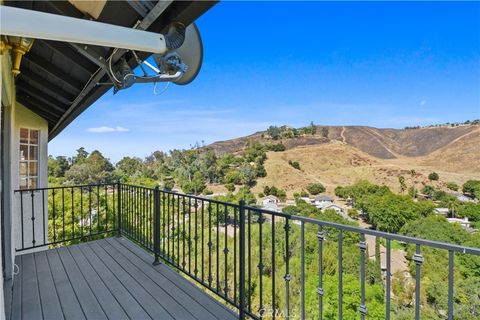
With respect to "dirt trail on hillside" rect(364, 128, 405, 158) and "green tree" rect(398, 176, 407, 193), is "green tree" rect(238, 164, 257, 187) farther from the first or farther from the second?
"dirt trail on hillside" rect(364, 128, 405, 158)

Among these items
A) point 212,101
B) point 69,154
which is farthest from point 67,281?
point 212,101

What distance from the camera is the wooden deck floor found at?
2.21 m

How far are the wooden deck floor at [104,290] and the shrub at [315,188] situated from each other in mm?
45011

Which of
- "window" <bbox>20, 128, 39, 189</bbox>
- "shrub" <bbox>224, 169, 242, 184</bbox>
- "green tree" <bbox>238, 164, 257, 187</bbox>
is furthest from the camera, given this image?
"green tree" <bbox>238, 164, 257, 187</bbox>

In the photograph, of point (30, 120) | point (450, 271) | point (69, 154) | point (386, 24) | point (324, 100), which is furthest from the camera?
point (324, 100)

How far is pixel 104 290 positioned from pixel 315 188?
46.1m

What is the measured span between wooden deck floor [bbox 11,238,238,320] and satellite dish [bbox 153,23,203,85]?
1.81 metres

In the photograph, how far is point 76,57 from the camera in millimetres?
2430

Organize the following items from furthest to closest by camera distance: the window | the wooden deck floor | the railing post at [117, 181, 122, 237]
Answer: the window
the railing post at [117, 181, 122, 237]
the wooden deck floor

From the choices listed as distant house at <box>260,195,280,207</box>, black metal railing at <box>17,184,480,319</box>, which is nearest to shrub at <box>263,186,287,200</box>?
distant house at <box>260,195,280,207</box>

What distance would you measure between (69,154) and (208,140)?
31.4m

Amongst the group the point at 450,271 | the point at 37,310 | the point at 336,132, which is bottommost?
the point at 37,310

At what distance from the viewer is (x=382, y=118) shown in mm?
66188

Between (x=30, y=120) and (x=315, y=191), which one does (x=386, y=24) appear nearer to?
(x=315, y=191)
